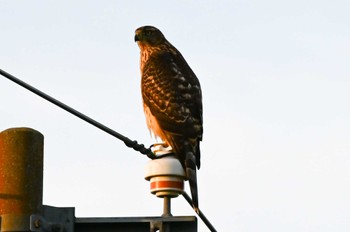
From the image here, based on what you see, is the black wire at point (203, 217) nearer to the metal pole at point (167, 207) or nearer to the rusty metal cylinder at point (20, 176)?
the metal pole at point (167, 207)

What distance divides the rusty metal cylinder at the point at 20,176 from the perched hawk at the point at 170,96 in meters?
2.85

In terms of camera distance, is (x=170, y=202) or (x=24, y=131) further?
(x=170, y=202)

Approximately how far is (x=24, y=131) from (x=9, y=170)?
0.34m

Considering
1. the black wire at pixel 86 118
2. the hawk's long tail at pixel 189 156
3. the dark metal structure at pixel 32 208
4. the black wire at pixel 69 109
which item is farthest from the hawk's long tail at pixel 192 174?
the dark metal structure at pixel 32 208

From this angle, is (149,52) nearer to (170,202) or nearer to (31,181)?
(170,202)

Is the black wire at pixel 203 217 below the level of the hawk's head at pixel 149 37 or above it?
below

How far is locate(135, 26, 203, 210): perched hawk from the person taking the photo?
9812mm

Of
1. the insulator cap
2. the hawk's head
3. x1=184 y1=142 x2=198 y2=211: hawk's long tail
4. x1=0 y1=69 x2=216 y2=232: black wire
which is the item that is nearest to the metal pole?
the insulator cap

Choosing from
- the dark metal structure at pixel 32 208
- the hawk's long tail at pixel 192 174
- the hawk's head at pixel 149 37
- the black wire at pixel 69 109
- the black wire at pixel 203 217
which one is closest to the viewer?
the dark metal structure at pixel 32 208

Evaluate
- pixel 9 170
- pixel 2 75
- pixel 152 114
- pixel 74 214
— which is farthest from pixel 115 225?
pixel 152 114

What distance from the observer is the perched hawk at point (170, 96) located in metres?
9.81

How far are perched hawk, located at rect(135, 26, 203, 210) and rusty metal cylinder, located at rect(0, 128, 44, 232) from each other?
285 centimetres

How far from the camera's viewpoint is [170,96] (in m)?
10.5

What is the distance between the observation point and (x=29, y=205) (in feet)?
19.3
